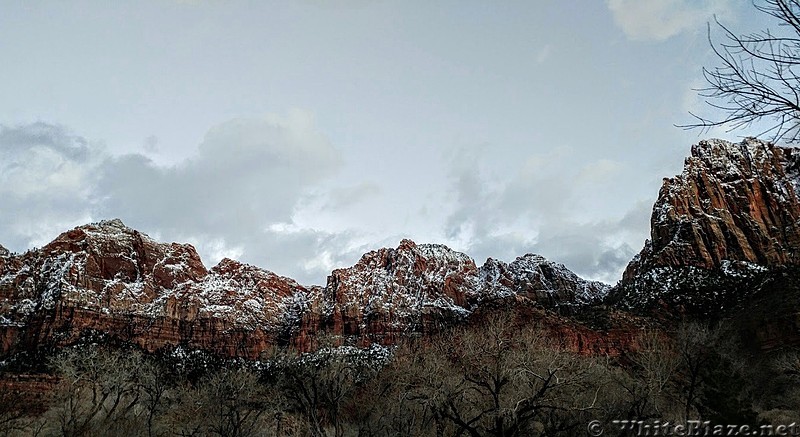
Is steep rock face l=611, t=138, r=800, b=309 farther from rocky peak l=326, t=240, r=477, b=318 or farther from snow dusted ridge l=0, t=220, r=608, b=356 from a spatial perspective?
rocky peak l=326, t=240, r=477, b=318

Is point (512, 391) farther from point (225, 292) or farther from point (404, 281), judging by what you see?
point (225, 292)

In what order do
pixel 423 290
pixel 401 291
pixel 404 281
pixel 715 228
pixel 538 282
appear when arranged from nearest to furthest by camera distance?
pixel 715 228 < pixel 423 290 < pixel 401 291 < pixel 404 281 < pixel 538 282

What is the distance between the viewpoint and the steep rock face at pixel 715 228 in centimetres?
6238

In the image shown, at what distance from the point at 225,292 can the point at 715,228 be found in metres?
90.0

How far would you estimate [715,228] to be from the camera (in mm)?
73188

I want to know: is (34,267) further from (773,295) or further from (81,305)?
(773,295)

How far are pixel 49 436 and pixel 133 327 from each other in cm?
6844

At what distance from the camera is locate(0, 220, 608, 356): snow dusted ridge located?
87188 millimetres

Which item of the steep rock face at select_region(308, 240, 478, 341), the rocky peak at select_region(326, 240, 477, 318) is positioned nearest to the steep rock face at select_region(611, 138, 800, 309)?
the steep rock face at select_region(308, 240, 478, 341)

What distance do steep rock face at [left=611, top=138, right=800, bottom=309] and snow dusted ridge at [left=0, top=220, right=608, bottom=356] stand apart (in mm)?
21603

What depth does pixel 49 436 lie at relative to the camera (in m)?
26.0

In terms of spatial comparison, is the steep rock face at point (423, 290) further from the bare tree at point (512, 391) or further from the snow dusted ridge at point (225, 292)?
the bare tree at point (512, 391)

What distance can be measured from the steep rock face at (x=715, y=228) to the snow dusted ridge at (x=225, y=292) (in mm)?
21603

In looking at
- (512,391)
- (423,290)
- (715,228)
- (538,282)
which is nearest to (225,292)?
(423,290)
